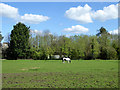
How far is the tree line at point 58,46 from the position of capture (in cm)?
5575

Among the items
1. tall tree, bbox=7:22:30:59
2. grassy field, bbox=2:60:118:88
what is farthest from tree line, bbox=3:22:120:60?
grassy field, bbox=2:60:118:88

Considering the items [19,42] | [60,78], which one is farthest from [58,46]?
A: [60,78]

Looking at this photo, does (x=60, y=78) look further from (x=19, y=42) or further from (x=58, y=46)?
(x=19, y=42)

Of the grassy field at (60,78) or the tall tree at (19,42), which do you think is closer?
the grassy field at (60,78)

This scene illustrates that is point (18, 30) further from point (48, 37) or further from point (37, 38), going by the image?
point (48, 37)

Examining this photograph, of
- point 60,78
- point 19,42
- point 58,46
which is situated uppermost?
point 19,42

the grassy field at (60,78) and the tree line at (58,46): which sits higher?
the tree line at (58,46)

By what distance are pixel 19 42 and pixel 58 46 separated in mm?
14312

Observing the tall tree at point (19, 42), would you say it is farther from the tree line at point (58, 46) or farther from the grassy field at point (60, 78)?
the grassy field at point (60, 78)

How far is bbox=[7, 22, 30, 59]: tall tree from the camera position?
5602 centimetres

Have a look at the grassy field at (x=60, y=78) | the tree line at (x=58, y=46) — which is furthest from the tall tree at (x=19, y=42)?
the grassy field at (x=60, y=78)

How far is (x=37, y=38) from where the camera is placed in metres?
60.1

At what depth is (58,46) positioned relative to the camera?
58.8 meters

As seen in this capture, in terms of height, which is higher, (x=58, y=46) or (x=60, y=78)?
(x=58, y=46)
